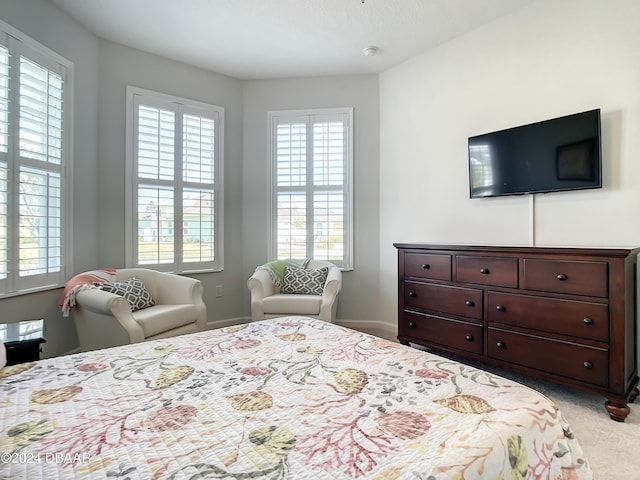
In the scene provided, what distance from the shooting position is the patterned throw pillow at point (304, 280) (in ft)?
12.4

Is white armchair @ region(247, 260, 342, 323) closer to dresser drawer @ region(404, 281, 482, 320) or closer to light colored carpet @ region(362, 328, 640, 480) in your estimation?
dresser drawer @ region(404, 281, 482, 320)

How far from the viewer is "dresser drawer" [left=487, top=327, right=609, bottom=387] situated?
6.96 feet

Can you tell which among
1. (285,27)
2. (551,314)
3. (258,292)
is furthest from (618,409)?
(285,27)

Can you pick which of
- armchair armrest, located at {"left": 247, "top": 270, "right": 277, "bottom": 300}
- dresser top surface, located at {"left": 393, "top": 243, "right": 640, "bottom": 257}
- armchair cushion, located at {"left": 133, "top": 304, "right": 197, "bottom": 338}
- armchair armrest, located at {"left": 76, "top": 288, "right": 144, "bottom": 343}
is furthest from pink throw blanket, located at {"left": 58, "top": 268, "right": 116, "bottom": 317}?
dresser top surface, located at {"left": 393, "top": 243, "right": 640, "bottom": 257}

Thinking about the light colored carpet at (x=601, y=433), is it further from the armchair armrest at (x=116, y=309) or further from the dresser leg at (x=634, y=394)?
the armchair armrest at (x=116, y=309)

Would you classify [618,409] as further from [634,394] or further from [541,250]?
[541,250]

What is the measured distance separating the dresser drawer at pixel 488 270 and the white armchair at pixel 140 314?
227 cm

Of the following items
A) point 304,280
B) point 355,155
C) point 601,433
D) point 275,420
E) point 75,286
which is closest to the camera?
point 275,420

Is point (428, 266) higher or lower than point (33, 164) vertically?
lower

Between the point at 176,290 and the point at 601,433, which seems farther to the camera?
the point at 176,290

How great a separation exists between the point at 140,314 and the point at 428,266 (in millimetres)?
2412

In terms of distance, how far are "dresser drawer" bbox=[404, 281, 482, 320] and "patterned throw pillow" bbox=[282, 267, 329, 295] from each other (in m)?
1.00

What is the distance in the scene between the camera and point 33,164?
277 cm

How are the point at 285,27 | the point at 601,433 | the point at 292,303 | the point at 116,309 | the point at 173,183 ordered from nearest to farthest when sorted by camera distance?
the point at 601,433
the point at 116,309
the point at 285,27
the point at 292,303
the point at 173,183
